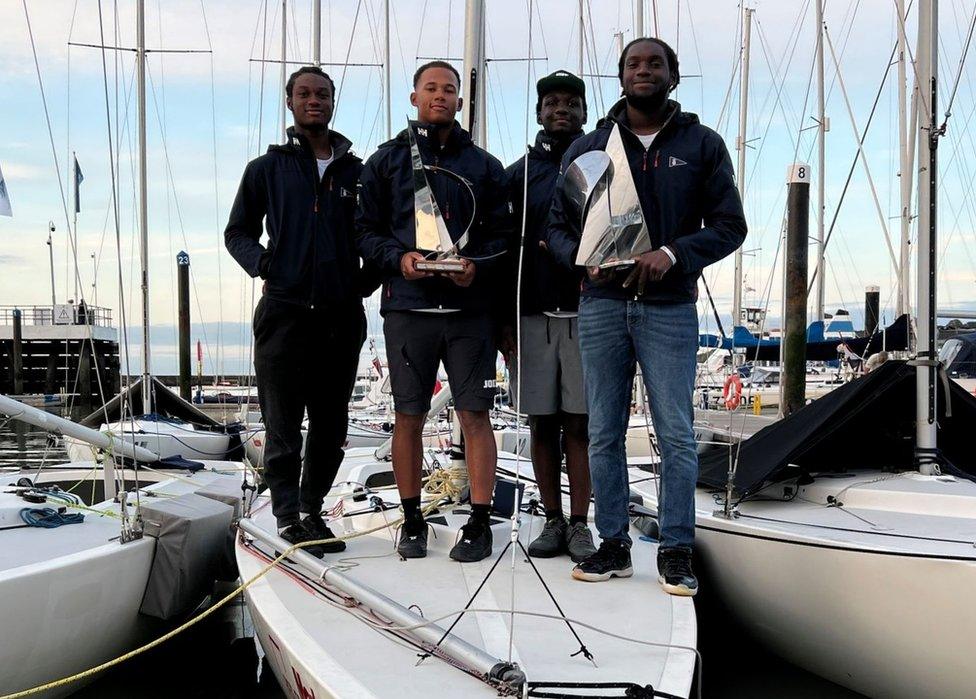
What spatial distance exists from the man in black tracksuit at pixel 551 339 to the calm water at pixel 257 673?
3.54ft

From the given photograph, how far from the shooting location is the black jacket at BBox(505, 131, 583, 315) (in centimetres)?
382

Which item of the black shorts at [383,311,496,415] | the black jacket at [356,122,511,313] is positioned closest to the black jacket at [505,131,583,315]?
the black jacket at [356,122,511,313]

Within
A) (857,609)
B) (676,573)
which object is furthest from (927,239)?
(676,573)

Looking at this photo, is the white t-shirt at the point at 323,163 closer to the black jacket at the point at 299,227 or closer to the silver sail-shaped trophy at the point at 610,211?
the black jacket at the point at 299,227

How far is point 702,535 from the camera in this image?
14.0ft

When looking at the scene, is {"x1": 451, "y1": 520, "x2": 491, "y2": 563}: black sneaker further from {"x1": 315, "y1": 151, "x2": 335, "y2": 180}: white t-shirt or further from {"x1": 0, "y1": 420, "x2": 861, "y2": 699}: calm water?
{"x1": 315, "y1": 151, "x2": 335, "y2": 180}: white t-shirt

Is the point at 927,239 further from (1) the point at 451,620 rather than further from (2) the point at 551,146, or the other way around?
(1) the point at 451,620

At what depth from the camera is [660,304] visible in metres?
3.32

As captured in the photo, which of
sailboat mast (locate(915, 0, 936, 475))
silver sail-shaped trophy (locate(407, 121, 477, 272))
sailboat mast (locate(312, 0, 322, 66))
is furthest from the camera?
sailboat mast (locate(312, 0, 322, 66))

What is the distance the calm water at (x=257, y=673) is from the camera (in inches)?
166

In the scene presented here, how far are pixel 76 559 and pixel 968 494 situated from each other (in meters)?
3.82

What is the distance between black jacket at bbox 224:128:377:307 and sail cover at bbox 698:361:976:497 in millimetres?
2209

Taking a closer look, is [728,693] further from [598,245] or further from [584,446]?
[598,245]

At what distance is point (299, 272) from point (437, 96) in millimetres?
943
